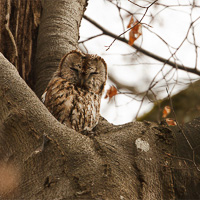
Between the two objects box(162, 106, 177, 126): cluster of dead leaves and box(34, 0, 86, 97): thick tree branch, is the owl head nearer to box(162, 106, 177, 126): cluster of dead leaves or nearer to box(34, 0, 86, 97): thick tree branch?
box(34, 0, 86, 97): thick tree branch

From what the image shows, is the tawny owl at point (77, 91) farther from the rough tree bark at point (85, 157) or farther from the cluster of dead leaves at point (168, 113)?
the rough tree bark at point (85, 157)

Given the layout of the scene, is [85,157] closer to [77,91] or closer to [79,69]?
[77,91]

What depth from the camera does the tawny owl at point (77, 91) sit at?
2.61 meters

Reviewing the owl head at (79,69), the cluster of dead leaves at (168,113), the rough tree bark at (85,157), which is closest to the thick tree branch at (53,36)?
the owl head at (79,69)

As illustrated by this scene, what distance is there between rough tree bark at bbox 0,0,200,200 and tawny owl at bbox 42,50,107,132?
79 centimetres

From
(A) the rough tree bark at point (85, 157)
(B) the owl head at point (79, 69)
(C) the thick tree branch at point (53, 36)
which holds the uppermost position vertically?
(C) the thick tree branch at point (53, 36)

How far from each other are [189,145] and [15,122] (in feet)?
3.18

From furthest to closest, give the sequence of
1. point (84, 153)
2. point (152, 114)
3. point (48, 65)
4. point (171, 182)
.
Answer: point (152, 114)
point (48, 65)
point (171, 182)
point (84, 153)

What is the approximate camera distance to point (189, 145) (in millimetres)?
1779

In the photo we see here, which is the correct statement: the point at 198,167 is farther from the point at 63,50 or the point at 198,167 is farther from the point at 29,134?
the point at 63,50

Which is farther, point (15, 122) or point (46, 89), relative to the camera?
point (46, 89)

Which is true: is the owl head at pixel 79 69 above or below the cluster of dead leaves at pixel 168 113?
above

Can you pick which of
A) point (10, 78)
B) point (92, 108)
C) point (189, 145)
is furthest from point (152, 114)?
point (10, 78)

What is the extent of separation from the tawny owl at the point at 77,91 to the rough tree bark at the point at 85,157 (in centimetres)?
79
